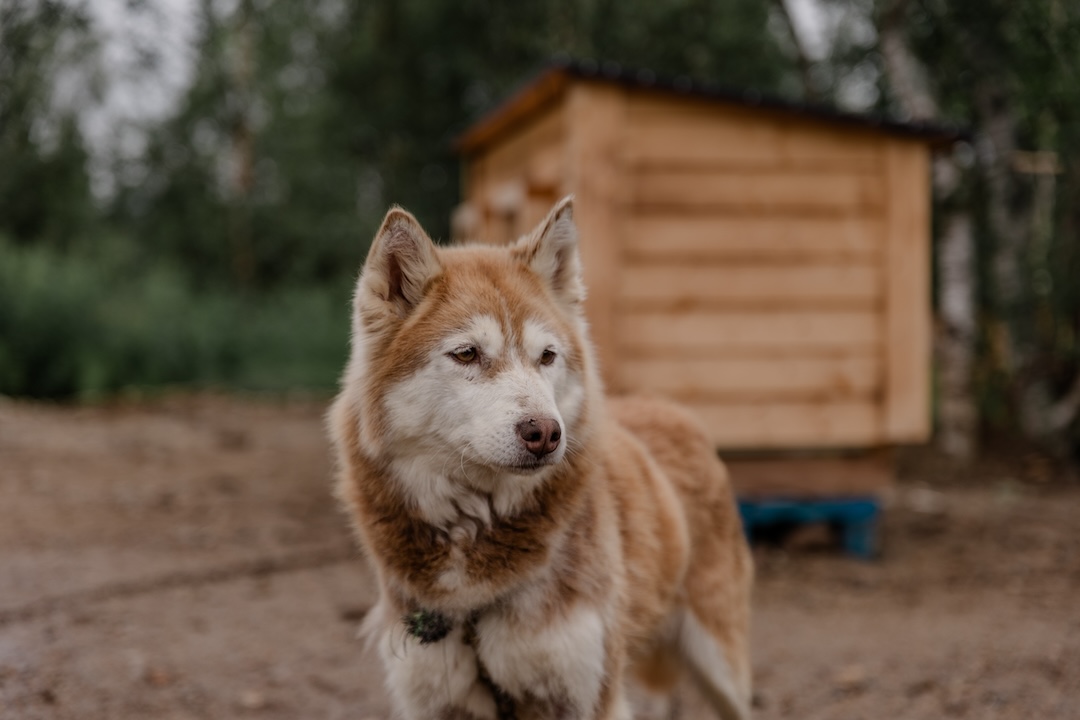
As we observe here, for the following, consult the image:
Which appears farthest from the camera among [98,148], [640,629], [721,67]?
[98,148]

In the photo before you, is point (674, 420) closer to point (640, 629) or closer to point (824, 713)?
point (640, 629)

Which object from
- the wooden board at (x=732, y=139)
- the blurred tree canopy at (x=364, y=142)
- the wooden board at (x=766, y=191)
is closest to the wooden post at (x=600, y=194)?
the wooden board at (x=732, y=139)

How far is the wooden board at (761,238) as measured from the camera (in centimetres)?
610

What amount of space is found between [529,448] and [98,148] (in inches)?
726

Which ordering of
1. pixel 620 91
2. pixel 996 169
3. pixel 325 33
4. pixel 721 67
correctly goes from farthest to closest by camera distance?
1. pixel 325 33
2. pixel 721 67
3. pixel 996 169
4. pixel 620 91

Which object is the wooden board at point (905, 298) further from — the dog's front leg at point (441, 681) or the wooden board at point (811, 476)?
the dog's front leg at point (441, 681)

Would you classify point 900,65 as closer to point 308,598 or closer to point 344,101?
point 308,598

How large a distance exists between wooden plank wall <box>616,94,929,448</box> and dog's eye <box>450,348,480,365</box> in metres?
3.45

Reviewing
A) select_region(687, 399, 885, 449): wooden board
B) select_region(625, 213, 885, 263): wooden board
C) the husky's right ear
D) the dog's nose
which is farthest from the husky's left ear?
select_region(687, 399, 885, 449): wooden board

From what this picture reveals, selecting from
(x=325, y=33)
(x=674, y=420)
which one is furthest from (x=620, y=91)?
(x=325, y=33)

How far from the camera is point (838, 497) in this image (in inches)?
246

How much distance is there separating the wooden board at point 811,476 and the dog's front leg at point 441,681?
12.6 ft

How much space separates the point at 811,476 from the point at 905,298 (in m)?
1.26

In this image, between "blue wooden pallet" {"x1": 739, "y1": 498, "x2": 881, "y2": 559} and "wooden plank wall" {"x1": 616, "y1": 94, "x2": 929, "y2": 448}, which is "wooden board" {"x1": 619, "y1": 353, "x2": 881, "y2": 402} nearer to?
"wooden plank wall" {"x1": 616, "y1": 94, "x2": 929, "y2": 448}
